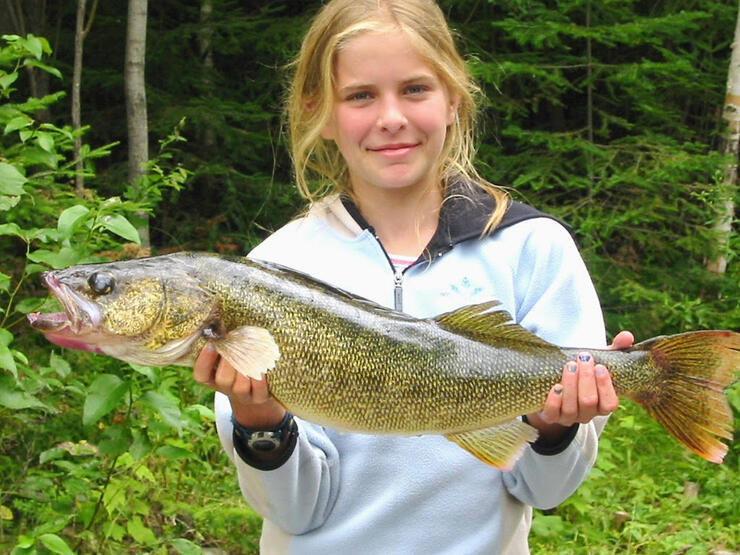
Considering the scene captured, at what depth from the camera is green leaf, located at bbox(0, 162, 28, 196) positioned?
342 cm

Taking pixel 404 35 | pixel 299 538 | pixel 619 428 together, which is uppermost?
pixel 404 35

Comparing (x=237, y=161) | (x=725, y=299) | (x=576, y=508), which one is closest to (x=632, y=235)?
(x=725, y=299)

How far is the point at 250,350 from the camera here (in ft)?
7.74

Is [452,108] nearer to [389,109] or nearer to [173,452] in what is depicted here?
[389,109]

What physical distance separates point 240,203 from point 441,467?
732cm

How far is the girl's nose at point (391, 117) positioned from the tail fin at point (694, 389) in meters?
0.97

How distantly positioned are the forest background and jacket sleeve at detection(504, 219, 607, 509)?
1.42m

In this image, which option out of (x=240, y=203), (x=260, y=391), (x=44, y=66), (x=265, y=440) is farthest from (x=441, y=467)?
(x=240, y=203)

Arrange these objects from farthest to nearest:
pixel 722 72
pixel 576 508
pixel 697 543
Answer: pixel 722 72
pixel 576 508
pixel 697 543

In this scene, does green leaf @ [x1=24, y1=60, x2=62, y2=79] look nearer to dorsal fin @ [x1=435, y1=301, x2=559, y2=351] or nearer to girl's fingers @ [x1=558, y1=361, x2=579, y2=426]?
dorsal fin @ [x1=435, y1=301, x2=559, y2=351]

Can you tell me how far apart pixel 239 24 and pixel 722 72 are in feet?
16.7

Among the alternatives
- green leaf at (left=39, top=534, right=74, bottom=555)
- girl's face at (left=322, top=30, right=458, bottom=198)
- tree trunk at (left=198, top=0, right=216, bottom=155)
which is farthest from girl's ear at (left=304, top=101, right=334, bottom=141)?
tree trunk at (left=198, top=0, right=216, bottom=155)

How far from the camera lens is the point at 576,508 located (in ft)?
18.8

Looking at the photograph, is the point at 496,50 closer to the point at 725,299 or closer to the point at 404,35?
the point at 725,299
